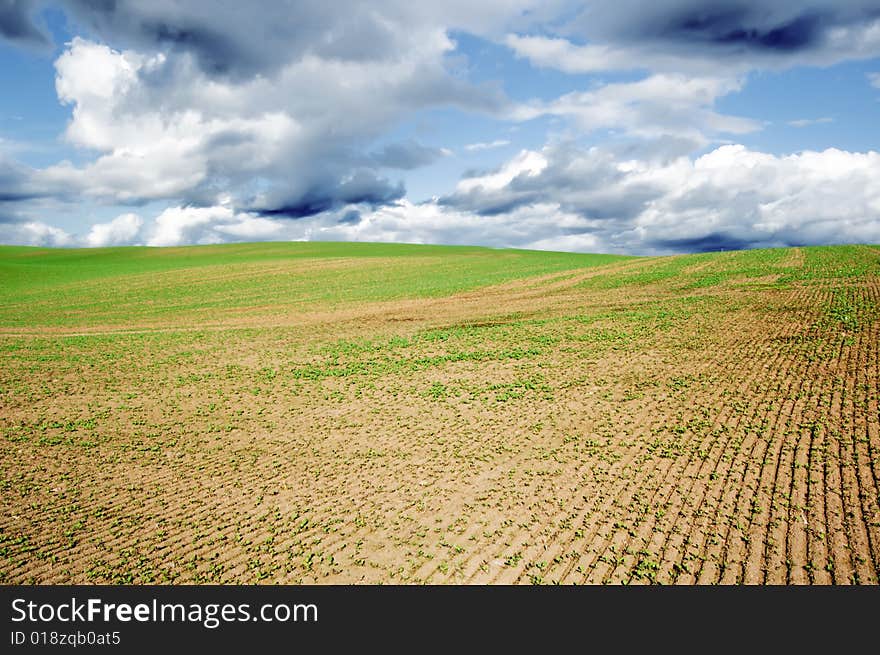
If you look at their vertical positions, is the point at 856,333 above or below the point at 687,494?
above

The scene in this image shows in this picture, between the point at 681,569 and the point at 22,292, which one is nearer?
the point at 681,569

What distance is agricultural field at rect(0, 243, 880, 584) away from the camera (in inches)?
329

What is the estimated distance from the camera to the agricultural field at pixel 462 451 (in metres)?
8.37

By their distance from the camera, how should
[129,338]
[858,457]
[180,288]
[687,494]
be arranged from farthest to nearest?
[180,288]
[129,338]
[858,457]
[687,494]

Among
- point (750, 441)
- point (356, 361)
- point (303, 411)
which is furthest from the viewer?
point (356, 361)

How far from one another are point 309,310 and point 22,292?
40260mm

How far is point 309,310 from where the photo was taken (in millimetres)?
41781

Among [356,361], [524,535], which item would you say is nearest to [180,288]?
[356,361]

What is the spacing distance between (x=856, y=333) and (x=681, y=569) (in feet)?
64.6

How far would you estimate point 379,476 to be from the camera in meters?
11.6

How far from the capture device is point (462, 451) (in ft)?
41.8

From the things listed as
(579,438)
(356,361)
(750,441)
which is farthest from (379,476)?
(356,361)

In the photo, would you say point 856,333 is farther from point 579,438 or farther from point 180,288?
point 180,288

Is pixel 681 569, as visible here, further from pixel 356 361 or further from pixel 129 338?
pixel 129 338
